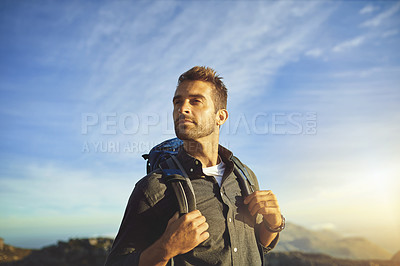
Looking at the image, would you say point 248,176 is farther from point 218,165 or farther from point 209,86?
point 209,86

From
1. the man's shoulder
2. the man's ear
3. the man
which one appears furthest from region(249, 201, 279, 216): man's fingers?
the man's ear

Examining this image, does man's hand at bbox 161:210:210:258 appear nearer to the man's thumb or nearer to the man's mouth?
the man's thumb

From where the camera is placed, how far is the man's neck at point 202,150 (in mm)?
4129

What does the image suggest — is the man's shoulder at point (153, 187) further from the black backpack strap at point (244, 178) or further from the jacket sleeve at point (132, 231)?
the black backpack strap at point (244, 178)

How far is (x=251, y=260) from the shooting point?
11.7ft

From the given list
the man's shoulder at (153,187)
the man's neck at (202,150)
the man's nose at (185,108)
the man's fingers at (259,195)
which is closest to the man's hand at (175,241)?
the man's shoulder at (153,187)

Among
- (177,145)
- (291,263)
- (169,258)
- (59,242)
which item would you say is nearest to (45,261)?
(59,242)

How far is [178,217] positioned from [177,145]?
1640 mm

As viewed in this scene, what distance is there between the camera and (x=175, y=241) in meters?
2.89

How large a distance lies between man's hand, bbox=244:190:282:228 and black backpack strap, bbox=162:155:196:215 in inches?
33.0

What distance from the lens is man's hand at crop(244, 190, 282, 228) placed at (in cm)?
357

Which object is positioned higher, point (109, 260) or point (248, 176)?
point (248, 176)

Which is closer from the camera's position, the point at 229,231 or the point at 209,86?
the point at 229,231

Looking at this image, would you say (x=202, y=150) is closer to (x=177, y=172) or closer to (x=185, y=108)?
(x=185, y=108)
